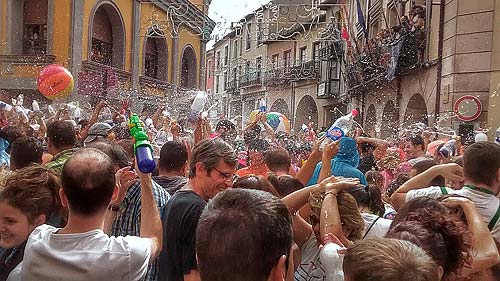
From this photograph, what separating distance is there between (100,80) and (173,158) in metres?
16.2

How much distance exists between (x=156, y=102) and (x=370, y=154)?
1721 centimetres

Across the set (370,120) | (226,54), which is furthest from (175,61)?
(226,54)

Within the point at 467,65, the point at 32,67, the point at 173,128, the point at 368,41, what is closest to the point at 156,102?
the point at 32,67

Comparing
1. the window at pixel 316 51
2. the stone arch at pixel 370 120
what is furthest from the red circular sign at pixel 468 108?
Result: the window at pixel 316 51

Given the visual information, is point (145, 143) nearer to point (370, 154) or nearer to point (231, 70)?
point (370, 154)

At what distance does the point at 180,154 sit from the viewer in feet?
13.6

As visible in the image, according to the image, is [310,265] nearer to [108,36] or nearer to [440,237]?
[440,237]

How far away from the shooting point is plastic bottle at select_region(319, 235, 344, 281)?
8.20 feet

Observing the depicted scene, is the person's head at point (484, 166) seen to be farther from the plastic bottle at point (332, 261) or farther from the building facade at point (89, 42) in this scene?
the building facade at point (89, 42)

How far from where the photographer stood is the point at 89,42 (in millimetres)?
19469

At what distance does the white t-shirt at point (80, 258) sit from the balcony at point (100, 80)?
16.7 meters

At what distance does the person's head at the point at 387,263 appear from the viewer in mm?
1697

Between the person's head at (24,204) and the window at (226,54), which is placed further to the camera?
the window at (226,54)

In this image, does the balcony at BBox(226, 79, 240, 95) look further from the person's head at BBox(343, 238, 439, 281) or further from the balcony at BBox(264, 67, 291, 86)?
the person's head at BBox(343, 238, 439, 281)
